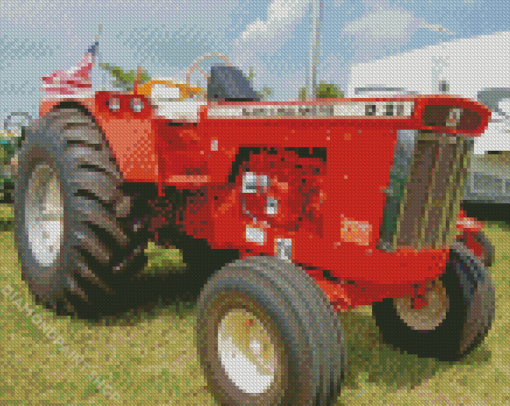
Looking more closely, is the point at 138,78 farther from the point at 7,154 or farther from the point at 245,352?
the point at 7,154

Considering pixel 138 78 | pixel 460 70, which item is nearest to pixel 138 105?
pixel 138 78

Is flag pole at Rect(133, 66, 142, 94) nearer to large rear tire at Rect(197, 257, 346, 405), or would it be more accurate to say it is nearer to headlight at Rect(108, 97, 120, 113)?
headlight at Rect(108, 97, 120, 113)

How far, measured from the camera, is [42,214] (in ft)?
14.0

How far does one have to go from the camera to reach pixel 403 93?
256cm

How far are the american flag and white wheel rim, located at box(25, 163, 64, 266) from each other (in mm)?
2023

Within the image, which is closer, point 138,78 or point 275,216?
point 275,216

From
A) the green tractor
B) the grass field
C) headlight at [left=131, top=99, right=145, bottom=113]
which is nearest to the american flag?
the green tractor

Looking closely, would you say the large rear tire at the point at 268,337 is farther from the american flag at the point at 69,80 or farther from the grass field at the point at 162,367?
the american flag at the point at 69,80

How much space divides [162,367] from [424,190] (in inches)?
71.8

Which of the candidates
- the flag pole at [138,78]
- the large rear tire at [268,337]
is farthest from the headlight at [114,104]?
the large rear tire at [268,337]

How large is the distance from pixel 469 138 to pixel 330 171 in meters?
0.78

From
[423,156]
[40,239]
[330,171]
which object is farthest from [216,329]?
[40,239]

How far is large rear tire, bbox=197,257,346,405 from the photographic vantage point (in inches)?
95.7

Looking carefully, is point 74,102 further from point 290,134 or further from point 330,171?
point 330,171
